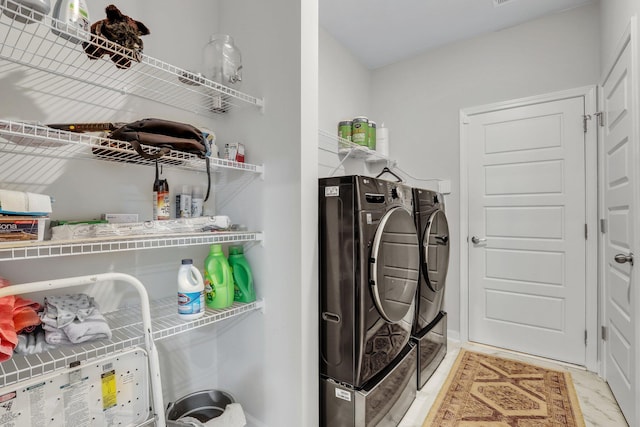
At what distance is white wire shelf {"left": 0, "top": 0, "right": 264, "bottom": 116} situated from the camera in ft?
3.25

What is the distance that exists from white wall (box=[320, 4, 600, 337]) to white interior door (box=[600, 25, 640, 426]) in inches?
17.7

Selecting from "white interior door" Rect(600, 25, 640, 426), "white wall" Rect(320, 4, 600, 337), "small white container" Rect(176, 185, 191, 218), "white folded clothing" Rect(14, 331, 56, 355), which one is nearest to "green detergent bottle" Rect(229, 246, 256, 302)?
"small white container" Rect(176, 185, 191, 218)

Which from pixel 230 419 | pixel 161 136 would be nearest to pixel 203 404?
pixel 230 419

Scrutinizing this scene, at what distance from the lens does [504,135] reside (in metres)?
2.77

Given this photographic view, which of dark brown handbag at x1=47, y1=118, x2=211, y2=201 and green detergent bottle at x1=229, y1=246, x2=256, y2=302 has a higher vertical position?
dark brown handbag at x1=47, y1=118, x2=211, y2=201

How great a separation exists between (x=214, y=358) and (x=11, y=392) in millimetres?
1097

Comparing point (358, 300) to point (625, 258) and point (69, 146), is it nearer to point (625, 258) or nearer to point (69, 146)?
point (69, 146)

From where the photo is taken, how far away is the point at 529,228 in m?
2.66

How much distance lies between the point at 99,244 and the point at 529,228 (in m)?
3.05

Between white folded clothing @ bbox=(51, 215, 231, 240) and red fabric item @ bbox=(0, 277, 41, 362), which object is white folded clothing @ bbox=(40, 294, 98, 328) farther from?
white folded clothing @ bbox=(51, 215, 231, 240)

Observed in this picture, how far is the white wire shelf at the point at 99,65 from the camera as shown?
3.25 ft

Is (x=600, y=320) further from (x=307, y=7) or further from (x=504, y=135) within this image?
(x=307, y=7)

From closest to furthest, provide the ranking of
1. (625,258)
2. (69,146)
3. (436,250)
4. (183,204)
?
(69,146) < (183,204) < (625,258) < (436,250)

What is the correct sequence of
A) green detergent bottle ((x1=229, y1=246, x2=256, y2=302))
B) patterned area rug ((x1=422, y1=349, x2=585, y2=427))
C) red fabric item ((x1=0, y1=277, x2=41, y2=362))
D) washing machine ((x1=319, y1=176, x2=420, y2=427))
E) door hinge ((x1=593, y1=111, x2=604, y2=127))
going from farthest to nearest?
door hinge ((x1=593, y1=111, x2=604, y2=127))
patterned area rug ((x1=422, y1=349, x2=585, y2=427))
green detergent bottle ((x1=229, y1=246, x2=256, y2=302))
washing machine ((x1=319, y1=176, x2=420, y2=427))
red fabric item ((x1=0, y1=277, x2=41, y2=362))
